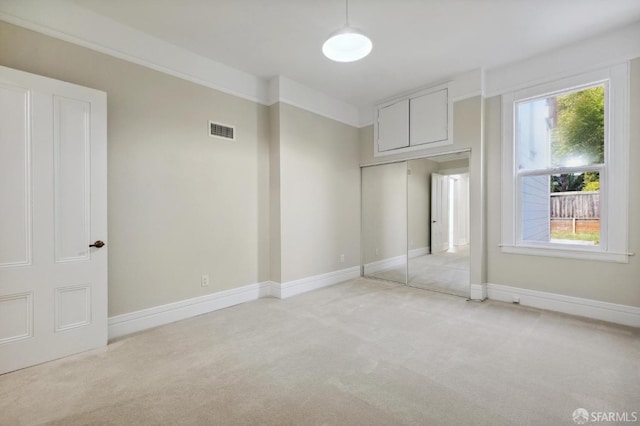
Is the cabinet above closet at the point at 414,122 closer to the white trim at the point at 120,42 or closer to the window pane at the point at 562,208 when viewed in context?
the window pane at the point at 562,208

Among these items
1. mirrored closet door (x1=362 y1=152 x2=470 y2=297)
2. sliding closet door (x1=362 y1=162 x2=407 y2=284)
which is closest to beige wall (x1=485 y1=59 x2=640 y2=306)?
mirrored closet door (x1=362 y1=152 x2=470 y2=297)

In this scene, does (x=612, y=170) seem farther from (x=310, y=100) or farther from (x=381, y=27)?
(x=310, y=100)

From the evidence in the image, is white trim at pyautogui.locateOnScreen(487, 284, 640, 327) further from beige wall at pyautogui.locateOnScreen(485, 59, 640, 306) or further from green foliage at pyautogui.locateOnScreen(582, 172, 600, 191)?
green foliage at pyautogui.locateOnScreen(582, 172, 600, 191)

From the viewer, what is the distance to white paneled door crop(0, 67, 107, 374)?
7.43ft

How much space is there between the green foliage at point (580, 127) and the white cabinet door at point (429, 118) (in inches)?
50.5

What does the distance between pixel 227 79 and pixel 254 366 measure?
3366 millimetres

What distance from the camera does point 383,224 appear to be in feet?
18.6

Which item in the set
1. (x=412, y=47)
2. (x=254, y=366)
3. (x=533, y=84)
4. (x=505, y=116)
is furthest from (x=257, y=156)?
(x=533, y=84)

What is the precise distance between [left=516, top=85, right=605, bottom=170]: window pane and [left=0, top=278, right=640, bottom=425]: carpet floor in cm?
186

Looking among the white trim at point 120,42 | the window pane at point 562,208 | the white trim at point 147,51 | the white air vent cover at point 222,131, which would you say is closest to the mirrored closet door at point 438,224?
the window pane at point 562,208

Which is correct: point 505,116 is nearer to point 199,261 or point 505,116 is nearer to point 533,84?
point 533,84

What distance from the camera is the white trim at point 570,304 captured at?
3105 mm

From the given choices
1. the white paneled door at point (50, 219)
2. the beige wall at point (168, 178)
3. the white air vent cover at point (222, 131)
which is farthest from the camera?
the white air vent cover at point (222, 131)

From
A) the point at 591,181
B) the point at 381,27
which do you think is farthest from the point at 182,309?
the point at 591,181
